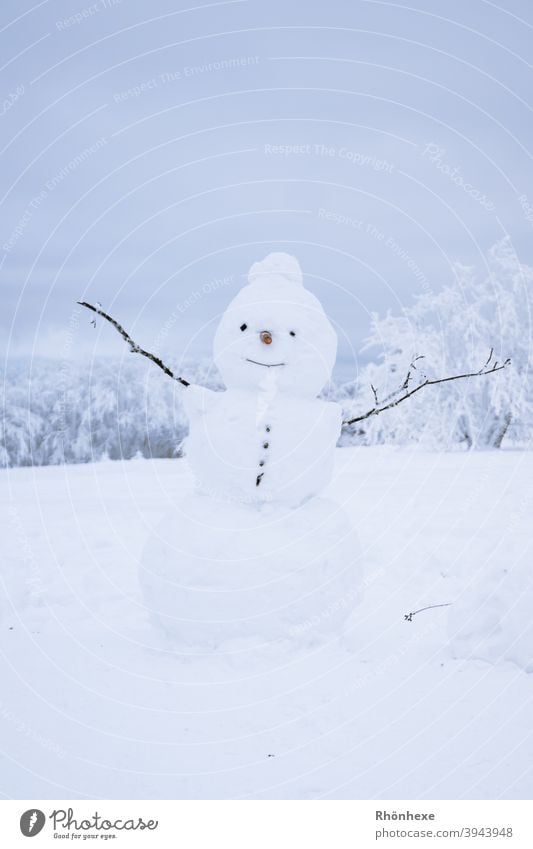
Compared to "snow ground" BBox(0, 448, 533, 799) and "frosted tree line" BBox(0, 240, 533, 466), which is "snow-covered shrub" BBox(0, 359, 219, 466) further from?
"snow ground" BBox(0, 448, 533, 799)

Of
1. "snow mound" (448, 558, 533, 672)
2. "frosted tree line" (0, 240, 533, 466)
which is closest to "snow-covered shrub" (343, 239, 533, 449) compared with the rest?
"frosted tree line" (0, 240, 533, 466)

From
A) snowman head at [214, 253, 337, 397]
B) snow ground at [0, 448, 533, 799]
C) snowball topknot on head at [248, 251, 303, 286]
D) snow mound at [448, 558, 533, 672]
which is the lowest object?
snow ground at [0, 448, 533, 799]

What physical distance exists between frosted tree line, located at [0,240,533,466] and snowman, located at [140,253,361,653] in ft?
32.4

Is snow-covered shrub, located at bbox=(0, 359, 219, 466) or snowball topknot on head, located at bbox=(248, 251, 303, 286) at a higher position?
snowball topknot on head, located at bbox=(248, 251, 303, 286)

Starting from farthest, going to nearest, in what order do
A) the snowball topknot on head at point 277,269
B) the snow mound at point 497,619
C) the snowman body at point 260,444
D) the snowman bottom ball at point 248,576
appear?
the snowball topknot on head at point 277,269 < the snowman body at point 260,444 < the snowman bottom ball at point 248,576 < the snow mound at point 497,619

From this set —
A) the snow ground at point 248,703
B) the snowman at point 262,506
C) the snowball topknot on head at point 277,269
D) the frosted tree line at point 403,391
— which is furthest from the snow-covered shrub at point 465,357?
the snowman at point 262,506

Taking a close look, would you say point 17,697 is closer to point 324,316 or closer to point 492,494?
point 324,316

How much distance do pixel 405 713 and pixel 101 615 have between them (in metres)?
3.38

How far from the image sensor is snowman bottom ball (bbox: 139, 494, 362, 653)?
4.94 meters

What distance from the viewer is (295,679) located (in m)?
4.53

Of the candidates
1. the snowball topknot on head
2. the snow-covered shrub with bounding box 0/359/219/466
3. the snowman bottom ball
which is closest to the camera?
the snowman bottom ball

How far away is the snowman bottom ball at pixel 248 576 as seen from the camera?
16.2 ft

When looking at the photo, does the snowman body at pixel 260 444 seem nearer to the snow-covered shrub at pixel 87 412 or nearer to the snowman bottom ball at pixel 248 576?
the snowman bottom ball at pixel 248 576
